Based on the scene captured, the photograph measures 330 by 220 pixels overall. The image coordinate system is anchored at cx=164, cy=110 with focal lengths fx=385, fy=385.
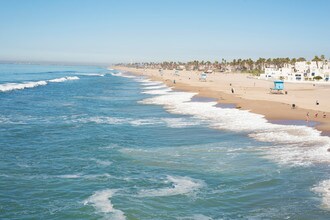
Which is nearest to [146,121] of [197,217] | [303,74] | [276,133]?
[276,133]

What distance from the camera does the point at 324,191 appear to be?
1627 cm

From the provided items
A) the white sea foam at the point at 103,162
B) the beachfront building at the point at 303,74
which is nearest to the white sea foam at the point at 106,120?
the white sea foam at the point at 103,162

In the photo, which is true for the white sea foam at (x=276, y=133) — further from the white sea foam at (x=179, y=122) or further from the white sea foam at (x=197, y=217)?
the white sea foam at (x=197, y=217)

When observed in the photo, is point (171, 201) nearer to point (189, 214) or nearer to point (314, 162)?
point (189, 214)

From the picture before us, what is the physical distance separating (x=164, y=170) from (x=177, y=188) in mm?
2628

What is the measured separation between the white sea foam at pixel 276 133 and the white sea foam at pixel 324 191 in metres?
3.19

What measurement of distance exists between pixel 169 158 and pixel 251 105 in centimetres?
2635

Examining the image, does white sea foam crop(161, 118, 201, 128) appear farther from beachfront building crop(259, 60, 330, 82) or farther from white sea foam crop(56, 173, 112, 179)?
beachfront building crop(259, 60, 330, 82)

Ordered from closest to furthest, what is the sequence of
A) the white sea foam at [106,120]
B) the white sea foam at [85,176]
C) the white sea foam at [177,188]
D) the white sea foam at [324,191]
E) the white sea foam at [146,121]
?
the white sea foam at [324,191]
the white sea foam at [177,188]
the white sea foam at [85,176]
the white sea foam at [146,121]
the white sea foam at [106,120]

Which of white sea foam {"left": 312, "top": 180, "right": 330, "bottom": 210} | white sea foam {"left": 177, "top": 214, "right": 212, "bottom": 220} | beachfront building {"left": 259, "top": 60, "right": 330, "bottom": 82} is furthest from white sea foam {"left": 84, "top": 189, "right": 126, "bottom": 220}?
beachfront building {"left": 259, "top": 60, "right": 330, "bottom": 82}

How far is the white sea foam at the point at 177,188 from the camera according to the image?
16469mm

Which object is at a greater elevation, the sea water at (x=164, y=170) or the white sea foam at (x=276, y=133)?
the white sea foam at (x=276, y=133)

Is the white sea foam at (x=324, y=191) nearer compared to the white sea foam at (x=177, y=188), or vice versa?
the white sea foam at (x=324, y=191)

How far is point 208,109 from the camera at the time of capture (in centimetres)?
4409
